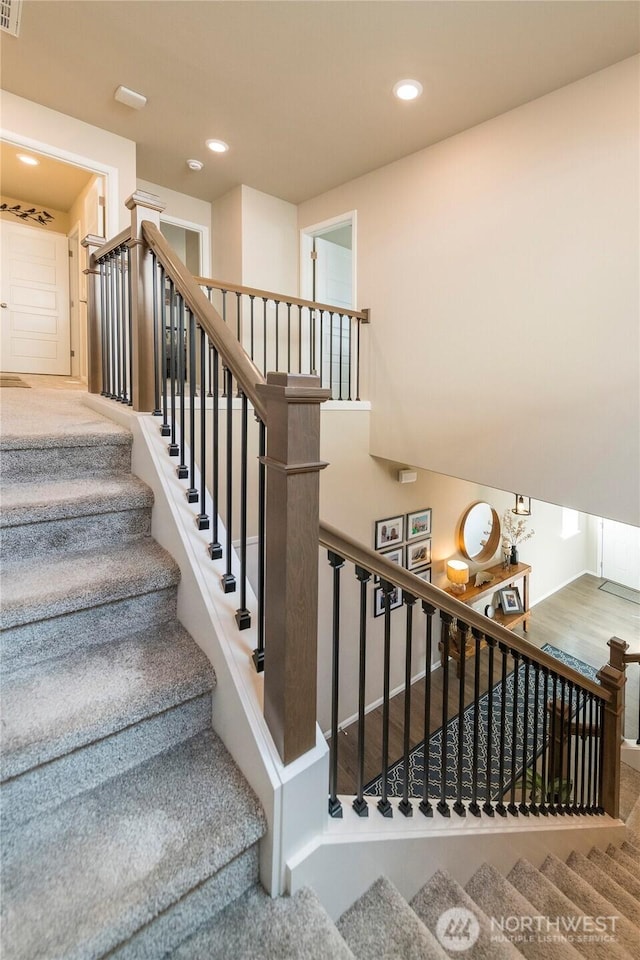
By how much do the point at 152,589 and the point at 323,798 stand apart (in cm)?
78

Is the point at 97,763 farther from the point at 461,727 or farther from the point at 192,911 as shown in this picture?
the point at 461,727

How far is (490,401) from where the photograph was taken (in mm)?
3637

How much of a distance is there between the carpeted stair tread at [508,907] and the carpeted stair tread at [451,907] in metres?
0.23

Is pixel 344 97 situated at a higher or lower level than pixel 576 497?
higher

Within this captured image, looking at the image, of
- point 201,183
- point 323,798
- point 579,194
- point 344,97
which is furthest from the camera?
point 201,183

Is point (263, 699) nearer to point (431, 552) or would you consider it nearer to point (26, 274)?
point (431, 552)

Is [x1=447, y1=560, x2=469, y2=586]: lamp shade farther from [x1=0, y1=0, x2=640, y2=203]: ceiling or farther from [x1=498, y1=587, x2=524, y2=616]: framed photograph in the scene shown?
[x1=0, y1=0, x2=640, y2=203]: ceiling

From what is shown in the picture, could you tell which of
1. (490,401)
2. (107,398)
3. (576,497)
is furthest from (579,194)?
(107,398)

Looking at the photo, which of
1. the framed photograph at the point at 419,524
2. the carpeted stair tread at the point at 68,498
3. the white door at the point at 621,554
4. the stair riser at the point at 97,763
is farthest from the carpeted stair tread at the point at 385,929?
the white door at the point at 621,554

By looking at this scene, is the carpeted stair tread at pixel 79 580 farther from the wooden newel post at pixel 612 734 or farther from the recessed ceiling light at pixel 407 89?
the recessed ceiling light at pixel 407 89

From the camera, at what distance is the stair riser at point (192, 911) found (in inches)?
35.7

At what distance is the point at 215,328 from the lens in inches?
56.0

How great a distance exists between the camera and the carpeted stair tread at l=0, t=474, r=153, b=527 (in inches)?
58.9

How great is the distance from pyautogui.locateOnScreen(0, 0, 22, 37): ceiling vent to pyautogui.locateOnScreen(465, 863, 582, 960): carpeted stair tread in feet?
16.3
